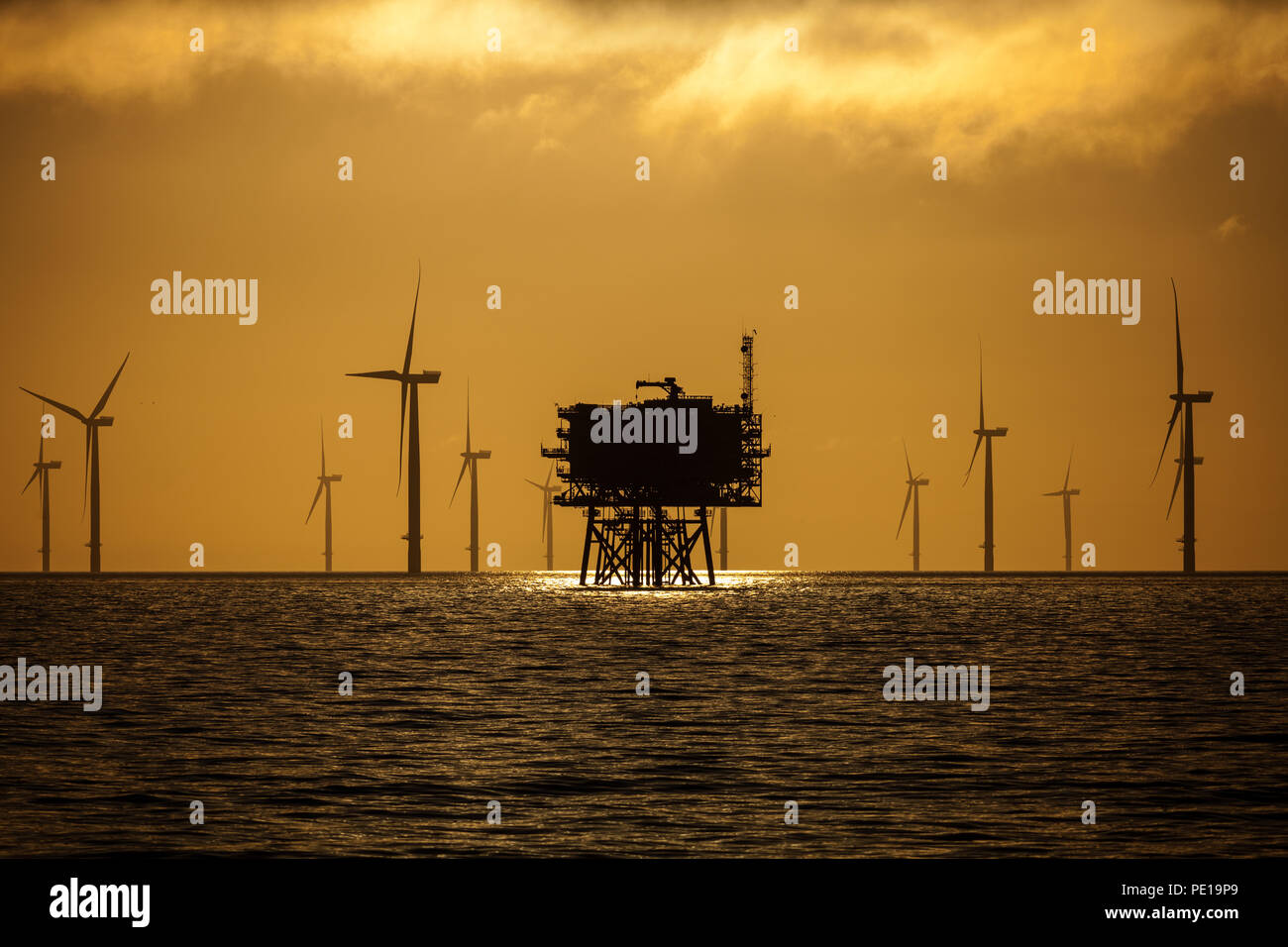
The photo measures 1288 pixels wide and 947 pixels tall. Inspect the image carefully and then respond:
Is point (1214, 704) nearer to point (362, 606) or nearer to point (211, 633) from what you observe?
point (211, 633)

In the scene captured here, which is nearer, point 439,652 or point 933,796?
point 933,796

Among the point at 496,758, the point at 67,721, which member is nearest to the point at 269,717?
the point at 67,721

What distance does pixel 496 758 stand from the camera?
33688 millimetres

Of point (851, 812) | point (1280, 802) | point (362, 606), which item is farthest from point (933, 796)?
point (362, 606)

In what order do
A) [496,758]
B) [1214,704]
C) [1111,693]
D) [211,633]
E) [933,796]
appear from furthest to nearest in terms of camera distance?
[211,633] < [1111,693] < [1214,704] < [496,758] < [933,796]

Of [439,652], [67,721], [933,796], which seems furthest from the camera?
[439,652]

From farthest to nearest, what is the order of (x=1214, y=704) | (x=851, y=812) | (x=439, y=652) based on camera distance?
(x=439, y=652)
(x=1214, y=704)
(x=851, y=812)
